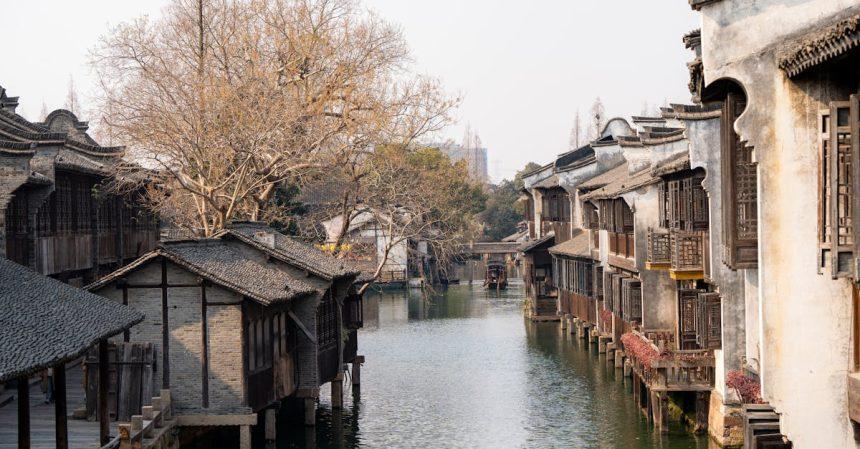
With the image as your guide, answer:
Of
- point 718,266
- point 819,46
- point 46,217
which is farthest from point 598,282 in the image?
point 819,46

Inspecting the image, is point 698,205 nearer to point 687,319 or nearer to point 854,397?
point 687,319

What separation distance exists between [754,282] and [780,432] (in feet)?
32.2

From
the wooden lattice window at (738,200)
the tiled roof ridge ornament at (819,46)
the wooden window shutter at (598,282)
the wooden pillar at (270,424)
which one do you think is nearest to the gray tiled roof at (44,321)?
the wooden pillar at (270,424)

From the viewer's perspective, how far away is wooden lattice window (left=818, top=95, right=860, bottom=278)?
13.5 metres

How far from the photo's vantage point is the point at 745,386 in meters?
25.1

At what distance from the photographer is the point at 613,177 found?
50125 mm

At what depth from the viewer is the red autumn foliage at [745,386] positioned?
2453 cm

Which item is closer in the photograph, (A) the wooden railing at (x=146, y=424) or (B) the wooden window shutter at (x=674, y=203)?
(A) the wooden railing at (x=146, y=424)

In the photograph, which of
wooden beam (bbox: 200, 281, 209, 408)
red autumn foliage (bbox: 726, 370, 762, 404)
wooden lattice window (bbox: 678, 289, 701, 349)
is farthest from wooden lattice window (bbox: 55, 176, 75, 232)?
red autumn foliage (bbox: 726, 370, 762, 404)

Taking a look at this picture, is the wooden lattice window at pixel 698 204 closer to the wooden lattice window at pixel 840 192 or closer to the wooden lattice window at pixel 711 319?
the wooden lattice window at pixel 711 319

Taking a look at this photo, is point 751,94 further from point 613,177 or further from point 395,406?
point 613,177

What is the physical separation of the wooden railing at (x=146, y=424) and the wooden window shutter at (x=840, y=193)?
13.9 meters

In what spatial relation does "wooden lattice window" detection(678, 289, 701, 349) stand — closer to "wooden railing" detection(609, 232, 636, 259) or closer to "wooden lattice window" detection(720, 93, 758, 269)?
"wooden railing" detection(609, 232, 636, 259)

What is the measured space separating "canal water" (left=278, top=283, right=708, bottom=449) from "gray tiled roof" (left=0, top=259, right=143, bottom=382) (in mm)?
9422
